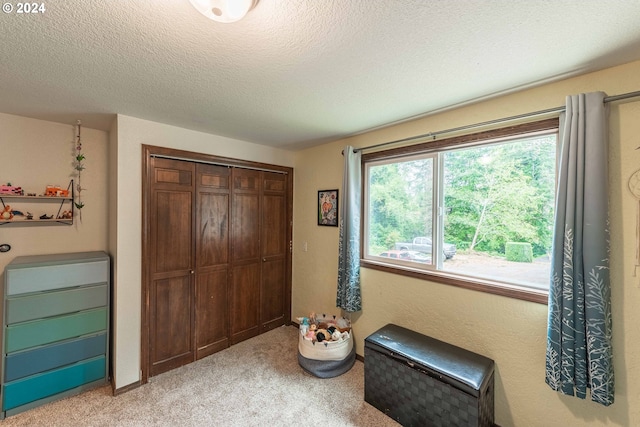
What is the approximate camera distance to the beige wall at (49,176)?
2230 mm

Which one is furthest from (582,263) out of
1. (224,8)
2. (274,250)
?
(274,250)

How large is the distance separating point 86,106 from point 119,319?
67.5 inches

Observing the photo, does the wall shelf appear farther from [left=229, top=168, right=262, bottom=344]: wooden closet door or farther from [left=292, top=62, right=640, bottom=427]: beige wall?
[left=292, top=62, right=640, bottom=427]: beige wall

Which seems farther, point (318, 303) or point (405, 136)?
point (318, 303)

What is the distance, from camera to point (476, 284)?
1921mm

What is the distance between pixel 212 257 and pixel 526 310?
107 inches

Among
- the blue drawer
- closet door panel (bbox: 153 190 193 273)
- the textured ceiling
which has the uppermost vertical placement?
the textured ceiling


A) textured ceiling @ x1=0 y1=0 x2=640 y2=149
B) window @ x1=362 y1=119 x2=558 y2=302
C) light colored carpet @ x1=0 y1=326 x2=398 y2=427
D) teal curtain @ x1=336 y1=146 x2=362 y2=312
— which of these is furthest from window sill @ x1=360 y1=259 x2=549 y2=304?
textured ceiling @ x1=0 y1=0 x2=640 y2=149

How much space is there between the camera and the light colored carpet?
189 cm

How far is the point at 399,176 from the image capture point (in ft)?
8.21

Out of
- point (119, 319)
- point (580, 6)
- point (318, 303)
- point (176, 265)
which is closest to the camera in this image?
point (580, 6)

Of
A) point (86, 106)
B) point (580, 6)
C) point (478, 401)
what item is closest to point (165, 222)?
point (86, 106)

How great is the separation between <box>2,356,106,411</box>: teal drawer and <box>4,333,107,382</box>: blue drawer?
44mm

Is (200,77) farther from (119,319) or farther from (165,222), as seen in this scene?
(119,319)
